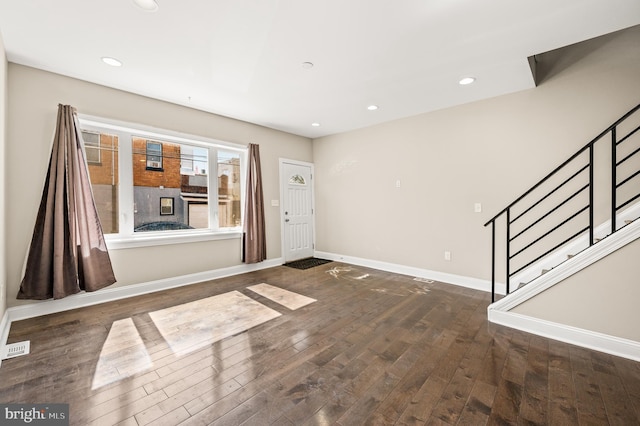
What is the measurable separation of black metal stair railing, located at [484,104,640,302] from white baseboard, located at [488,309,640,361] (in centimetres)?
30

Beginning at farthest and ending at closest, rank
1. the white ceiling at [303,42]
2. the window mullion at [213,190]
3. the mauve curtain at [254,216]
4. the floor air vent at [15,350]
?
the mauve curtain at [254,216] < the window mullion at [213,190] < the floor air vent at [15,350] < the white ceiling at [303,42]

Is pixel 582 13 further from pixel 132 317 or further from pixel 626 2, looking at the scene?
pixel 132 317

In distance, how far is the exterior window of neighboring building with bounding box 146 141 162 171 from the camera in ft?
12.8

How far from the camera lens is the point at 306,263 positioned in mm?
5488

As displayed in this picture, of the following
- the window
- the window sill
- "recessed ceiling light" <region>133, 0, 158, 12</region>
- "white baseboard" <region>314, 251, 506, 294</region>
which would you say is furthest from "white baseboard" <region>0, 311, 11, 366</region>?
"white baseboard" <region>314, 251, 506, 294</region>

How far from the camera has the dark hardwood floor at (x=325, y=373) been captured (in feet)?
5.19

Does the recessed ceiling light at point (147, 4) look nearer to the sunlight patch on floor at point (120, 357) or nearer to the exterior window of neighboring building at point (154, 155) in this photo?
the exterior window of neighboring building at point (154, 155)

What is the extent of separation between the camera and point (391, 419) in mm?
1534

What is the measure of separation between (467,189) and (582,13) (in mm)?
2223

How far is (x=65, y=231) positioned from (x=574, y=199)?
5995mm

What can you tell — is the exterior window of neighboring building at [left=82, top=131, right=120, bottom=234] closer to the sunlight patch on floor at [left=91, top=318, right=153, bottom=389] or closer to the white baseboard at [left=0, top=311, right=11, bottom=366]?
the white baseboard at [left=0, top=311, right=11, bottom=366]

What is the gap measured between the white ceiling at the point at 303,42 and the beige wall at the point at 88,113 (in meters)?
0.19
